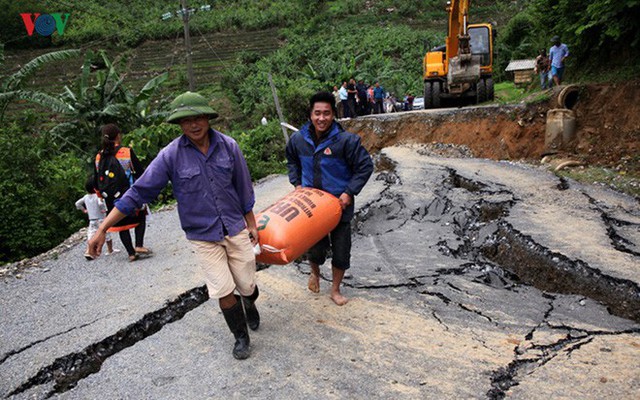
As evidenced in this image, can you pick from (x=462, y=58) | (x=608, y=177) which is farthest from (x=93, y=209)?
(x=462, y=58)

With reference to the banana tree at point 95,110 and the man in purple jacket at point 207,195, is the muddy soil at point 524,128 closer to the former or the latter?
the banana tree at point 95,110

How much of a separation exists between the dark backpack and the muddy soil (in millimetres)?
7157

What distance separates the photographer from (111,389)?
3.05 meters

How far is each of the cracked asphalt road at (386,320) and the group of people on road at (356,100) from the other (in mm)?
10430

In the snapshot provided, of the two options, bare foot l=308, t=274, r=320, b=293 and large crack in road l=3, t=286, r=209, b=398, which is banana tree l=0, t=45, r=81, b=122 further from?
bare foot l=308, t=274, r=320, b=293

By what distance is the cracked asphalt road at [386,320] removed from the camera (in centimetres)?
299

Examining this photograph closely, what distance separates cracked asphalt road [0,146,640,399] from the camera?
2.99 meters

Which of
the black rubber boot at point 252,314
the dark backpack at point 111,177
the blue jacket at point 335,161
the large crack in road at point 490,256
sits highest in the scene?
the blue jacket at point 335,161

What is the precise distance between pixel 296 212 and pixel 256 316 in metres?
0.82

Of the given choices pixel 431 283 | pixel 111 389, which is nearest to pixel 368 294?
pixel 431 283

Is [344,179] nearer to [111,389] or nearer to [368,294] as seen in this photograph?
[368,294]

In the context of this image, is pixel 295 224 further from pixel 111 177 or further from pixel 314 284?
pixel 111 177

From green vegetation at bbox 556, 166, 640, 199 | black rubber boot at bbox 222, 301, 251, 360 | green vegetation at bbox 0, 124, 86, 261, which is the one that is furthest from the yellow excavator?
black rubber boot at bbox 222, 301, 251, 360

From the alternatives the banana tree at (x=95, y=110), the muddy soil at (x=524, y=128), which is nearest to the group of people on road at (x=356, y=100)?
the muddy soil at (x=524, y=128)
